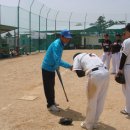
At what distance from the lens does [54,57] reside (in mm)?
7605

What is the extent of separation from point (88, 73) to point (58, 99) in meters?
3.26

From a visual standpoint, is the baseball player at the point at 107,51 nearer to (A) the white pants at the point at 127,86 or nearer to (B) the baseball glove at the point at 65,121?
(A) the white pants at the point at 127,86

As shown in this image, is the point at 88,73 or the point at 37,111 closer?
the point at 88,73

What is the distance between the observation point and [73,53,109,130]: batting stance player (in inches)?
248

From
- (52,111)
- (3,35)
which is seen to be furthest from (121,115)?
(3,35)

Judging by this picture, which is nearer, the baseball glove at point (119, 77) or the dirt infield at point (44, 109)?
the dirt infield at point (44, 109)

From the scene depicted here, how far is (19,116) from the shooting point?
7.64 metres

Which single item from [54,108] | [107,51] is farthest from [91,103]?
[107,51]

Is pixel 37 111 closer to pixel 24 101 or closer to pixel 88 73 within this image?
pixel 24 101

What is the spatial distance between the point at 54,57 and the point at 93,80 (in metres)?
A: 1.58

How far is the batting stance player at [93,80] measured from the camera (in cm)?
630

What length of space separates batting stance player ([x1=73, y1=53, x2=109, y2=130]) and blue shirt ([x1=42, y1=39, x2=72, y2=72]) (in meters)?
1.09

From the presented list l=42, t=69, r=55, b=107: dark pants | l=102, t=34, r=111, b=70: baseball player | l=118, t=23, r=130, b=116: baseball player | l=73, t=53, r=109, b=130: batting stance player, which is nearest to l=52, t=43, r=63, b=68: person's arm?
l=42, t=69, r=55, b=107: dark pants

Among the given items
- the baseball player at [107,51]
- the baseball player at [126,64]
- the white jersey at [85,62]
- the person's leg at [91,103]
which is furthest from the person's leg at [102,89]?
the baseball player at [107,51]
